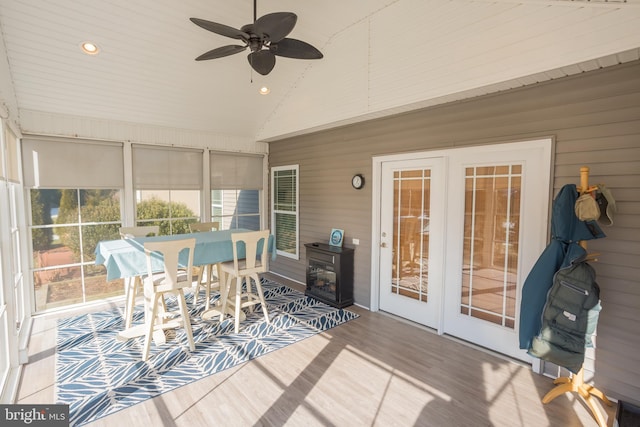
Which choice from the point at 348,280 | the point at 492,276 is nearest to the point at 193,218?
the point at 348,280

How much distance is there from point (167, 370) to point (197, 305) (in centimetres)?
168

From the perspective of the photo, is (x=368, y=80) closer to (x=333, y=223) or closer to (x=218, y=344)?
(x=333, y=223)

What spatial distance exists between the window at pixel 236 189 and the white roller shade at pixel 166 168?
32 centimetres

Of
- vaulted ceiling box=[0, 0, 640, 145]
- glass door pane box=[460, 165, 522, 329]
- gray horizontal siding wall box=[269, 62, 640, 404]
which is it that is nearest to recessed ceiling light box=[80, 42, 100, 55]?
vaulted ceiling box=[0, 0, 640, 145]

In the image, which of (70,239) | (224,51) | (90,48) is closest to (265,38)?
(224,51)

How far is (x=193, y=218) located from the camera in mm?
5598

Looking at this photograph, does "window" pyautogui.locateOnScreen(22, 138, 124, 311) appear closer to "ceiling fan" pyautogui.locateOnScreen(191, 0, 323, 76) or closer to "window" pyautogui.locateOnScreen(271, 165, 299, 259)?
"window" pyautogui.locateOnScreen(271, 165, 299, 259)

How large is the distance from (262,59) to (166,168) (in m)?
3.14

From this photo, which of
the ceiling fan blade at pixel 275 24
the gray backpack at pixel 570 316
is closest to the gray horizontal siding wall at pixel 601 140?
the gray backpack at pixel 570 316

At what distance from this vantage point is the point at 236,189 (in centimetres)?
594

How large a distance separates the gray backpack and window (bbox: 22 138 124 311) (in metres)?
5.43

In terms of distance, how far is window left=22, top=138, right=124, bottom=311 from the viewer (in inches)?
165

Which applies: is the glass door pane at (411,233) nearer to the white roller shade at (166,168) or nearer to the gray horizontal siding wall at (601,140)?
the gray horizontal siding wall at (601,140)

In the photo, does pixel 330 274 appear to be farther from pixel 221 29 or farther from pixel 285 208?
pixel 221 29
